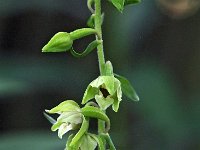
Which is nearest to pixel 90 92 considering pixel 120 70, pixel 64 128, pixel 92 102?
pixel 92 102

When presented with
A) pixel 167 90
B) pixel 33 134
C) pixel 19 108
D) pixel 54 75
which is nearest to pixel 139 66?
pixel 167 90

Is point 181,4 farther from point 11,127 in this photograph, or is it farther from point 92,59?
point 11,127

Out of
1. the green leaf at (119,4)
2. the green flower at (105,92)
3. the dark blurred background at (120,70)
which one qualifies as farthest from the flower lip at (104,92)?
the dark blurred background at (120,70)

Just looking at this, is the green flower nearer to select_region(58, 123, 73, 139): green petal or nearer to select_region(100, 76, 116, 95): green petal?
select_region(100, 76, 116, 95): green petal

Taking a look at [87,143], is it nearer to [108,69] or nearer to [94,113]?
[94,113]

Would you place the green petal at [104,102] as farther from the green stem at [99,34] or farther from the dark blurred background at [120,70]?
the dark blurred background at [120,70]
